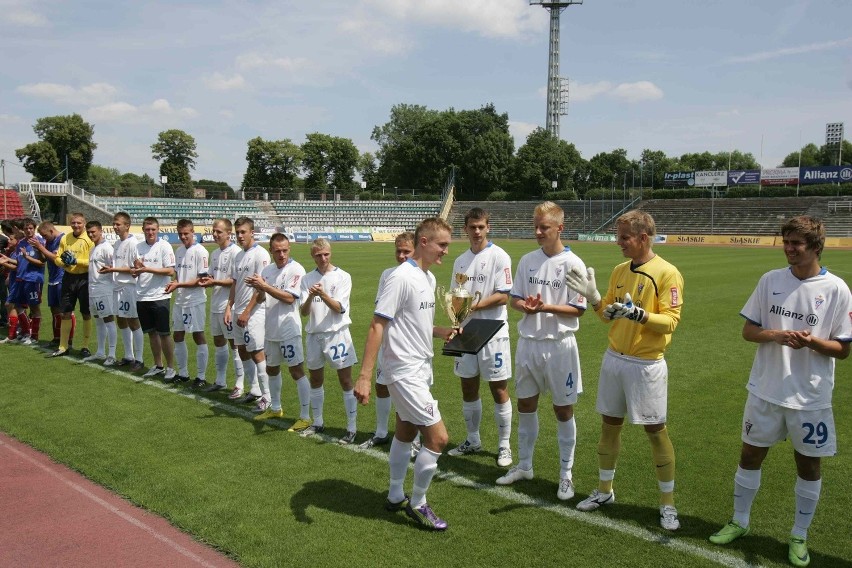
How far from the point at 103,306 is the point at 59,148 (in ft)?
246

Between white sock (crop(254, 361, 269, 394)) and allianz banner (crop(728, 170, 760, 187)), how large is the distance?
67.6 metres

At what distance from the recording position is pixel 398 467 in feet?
15.8

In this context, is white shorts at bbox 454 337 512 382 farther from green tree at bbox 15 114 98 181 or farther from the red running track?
green tree at bbox 15 114 98 181

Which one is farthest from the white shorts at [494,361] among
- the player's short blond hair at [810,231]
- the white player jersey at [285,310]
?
the player's short blond hair at [810,231]

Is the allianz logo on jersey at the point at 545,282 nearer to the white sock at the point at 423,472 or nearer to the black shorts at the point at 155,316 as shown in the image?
the white sock at the point at 423,472

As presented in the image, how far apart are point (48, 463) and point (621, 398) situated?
215 inches

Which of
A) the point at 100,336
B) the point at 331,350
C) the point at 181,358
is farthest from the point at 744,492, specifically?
the point at 100,336

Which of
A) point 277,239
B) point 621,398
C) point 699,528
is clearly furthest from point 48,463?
point 699,528

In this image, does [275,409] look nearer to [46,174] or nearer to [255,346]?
[255,346]

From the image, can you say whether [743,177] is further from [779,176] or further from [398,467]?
[398,467]

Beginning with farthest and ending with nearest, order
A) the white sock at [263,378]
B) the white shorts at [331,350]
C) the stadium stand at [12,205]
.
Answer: the stadium stand at [12,205]
the white sock at [263,378]
the white shorts at [331,350]

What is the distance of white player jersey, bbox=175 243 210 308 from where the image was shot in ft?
28.1

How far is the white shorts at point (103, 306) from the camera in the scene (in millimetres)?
9906

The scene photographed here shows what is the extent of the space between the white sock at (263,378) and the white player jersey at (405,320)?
3519mm
